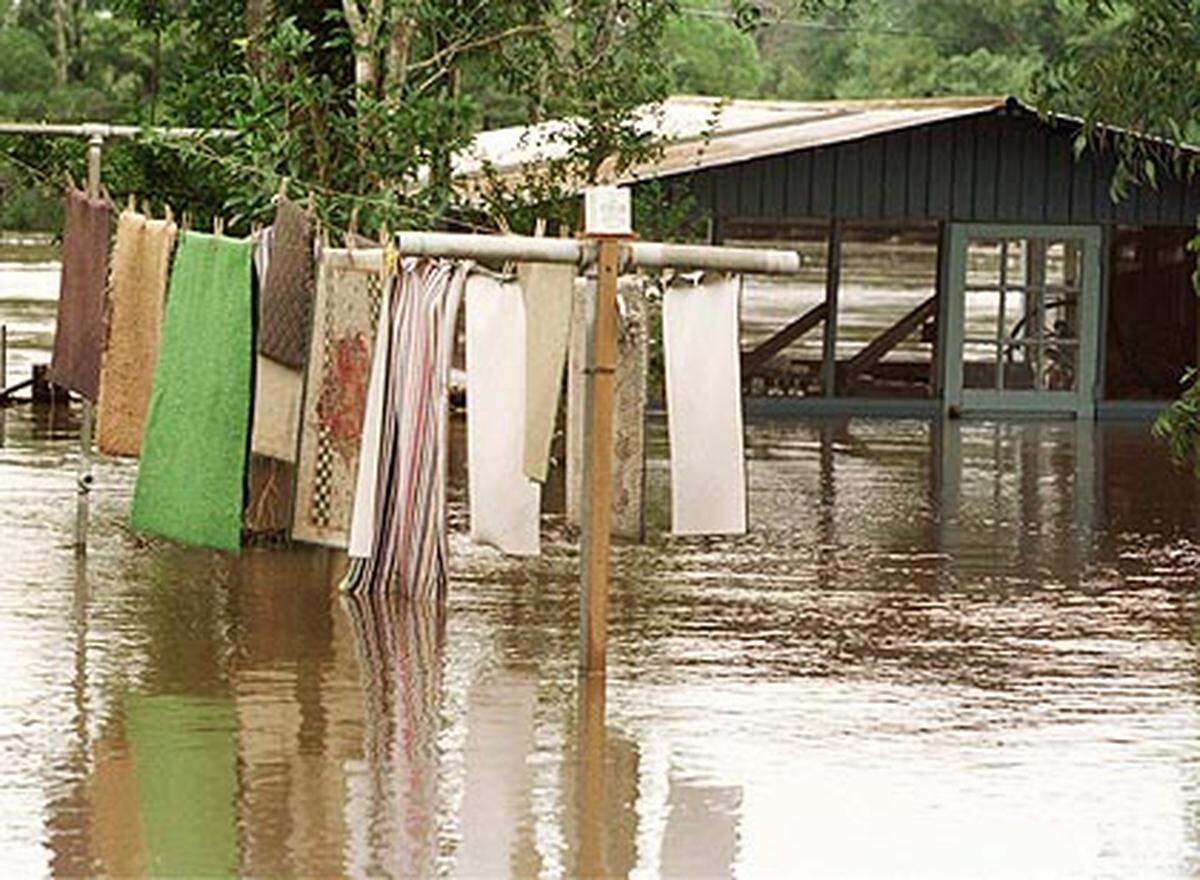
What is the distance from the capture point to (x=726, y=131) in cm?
2966

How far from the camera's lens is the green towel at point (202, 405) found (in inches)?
556

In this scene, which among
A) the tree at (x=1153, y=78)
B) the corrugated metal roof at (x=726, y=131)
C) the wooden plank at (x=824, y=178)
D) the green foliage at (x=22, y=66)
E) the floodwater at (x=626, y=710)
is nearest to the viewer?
the floodwater at (x=626, y=710)

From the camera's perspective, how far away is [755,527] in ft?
60.7

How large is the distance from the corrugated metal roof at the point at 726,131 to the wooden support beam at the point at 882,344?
1724 millimetres

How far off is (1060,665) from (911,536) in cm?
515

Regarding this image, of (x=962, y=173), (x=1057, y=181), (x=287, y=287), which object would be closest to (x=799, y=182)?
(x=962, y=173)

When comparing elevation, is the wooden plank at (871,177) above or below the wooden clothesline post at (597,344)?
above

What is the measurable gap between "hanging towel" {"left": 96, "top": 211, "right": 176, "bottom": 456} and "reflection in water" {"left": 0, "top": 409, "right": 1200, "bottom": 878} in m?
0.69

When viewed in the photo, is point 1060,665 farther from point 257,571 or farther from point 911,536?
point 911,536

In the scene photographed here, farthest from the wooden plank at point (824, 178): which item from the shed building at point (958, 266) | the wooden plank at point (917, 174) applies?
the wooden plank at point (917, 174)

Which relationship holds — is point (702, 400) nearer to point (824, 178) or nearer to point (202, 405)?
point (202, 405)

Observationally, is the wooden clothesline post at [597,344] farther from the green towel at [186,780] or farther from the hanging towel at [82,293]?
the hanging towel at [82,293]

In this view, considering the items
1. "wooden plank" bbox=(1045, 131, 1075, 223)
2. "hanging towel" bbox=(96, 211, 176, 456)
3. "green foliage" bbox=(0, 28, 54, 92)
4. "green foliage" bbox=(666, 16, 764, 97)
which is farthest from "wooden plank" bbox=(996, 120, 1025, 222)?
"green foliage" bbox=(666, 16, 764, 97)

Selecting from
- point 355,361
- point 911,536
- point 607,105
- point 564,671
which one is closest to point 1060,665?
point 564,671
